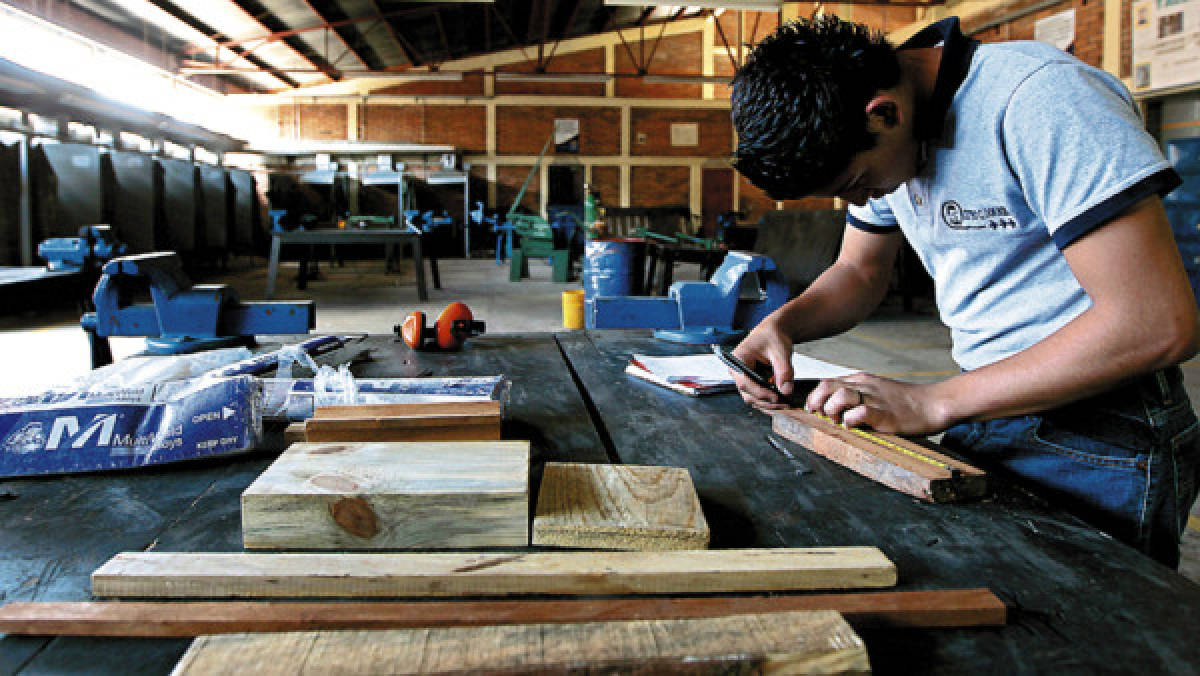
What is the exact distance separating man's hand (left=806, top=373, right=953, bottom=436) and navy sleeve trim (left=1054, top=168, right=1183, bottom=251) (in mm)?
269

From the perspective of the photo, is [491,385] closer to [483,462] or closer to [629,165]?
[483,462]

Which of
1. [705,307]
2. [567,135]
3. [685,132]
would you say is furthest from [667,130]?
[705,307]

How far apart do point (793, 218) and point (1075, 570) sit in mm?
7393

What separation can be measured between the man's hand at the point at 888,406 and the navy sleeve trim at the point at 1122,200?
0.27m

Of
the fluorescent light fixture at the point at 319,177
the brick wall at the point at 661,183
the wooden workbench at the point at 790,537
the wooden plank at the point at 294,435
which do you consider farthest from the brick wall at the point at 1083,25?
the fluorescent light fixture at the point at 319,177

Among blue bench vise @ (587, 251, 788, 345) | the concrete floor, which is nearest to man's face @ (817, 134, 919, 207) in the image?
blue bench vise @ (587, 251, 788, 345)

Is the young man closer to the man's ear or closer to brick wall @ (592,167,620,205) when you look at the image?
the man's ear

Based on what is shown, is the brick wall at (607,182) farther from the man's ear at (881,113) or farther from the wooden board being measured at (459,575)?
the wooden board being measured at (459,575)

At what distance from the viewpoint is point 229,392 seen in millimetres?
1040

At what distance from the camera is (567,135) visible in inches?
634

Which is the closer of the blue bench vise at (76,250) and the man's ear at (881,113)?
the man's ear at (881,113)

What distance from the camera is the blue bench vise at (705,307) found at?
2.11m

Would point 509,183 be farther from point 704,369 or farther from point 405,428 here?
point 405,428

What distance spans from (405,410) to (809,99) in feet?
2.24
